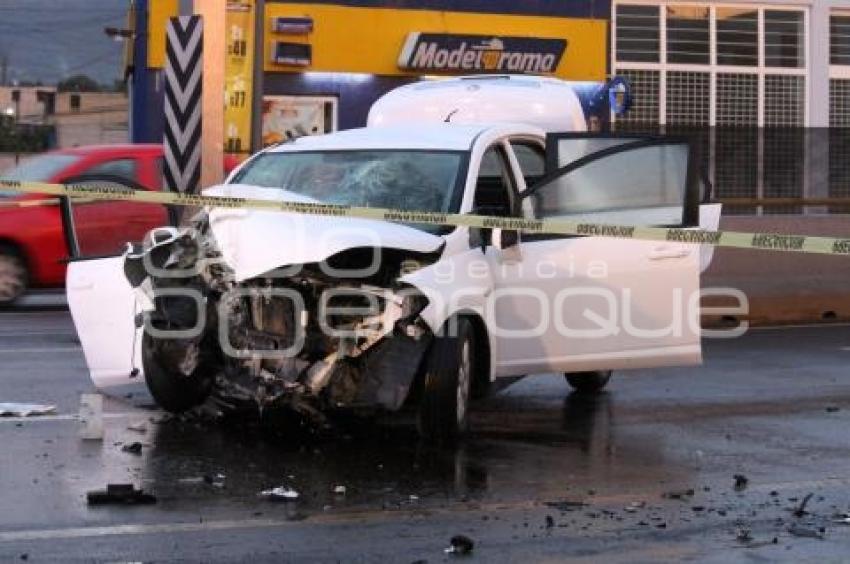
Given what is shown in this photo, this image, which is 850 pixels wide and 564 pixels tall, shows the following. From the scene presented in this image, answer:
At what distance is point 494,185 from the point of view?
909cm

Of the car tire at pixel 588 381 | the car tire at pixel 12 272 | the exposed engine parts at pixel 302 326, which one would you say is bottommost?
the car tire at pixel 588 381

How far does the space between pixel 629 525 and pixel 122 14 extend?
42.8 meters

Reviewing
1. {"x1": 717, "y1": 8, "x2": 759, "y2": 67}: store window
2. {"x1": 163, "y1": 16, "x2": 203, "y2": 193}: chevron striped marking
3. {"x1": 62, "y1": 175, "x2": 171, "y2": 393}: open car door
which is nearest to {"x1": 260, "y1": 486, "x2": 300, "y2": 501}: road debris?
{"x1": 62, "y1": 175, "x2": 171, "y2": 393}: open car door

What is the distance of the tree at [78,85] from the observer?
5941 cm

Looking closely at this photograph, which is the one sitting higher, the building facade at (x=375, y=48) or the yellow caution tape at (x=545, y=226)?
the building facade at (x=375, y=48)

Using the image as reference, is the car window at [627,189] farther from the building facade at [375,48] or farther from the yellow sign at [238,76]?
the building facade at [375,48]

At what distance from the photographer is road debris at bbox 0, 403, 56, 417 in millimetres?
8664

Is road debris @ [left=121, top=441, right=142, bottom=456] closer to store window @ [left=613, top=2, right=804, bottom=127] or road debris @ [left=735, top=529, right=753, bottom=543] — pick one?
road debris @ [left=735, top=529, right=753, bottom=543]

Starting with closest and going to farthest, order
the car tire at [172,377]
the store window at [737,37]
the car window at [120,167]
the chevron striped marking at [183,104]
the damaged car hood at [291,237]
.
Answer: the damaged car hood at [291,237]
the car tire at [172,377]
the chevron striped marking at [183,104]
the car window at [120,167]
the store window at [737,37]

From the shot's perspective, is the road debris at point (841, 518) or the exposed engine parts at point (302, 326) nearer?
the road debris at point (841, 518)

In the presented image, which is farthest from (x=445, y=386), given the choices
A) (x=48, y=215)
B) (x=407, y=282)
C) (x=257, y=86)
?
(x=48, y=215)

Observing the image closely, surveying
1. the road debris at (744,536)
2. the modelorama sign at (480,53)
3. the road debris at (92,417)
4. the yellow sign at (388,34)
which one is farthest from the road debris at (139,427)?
the modelorama sign at (480,53)

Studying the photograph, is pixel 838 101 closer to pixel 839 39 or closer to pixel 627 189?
pixel 839 39

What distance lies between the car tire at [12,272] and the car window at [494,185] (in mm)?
7825
